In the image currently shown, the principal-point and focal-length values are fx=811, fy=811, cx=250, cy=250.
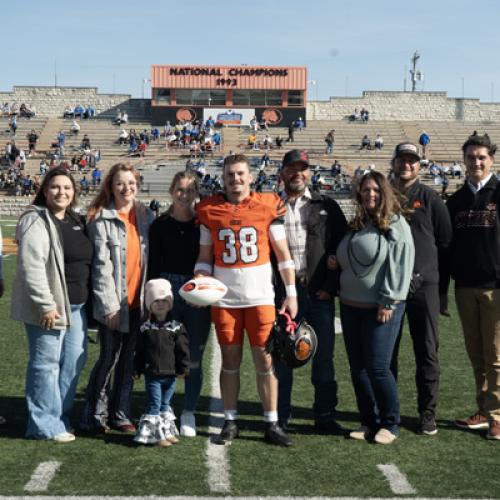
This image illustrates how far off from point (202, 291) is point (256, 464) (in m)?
1.01

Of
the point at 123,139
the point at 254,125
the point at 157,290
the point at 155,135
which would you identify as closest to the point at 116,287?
the point at 157,290

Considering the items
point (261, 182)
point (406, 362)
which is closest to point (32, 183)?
point (261, 182)

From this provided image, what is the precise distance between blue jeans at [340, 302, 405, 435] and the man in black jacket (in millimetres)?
584

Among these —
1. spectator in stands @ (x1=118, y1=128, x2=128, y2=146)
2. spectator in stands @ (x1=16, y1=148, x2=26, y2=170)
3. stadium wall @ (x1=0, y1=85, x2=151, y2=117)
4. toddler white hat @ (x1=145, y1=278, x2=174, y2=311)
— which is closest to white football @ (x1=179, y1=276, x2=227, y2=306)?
toddler white hat @ (x1=145, y1=278, x2=174, y2=311)

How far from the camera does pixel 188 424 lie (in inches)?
200

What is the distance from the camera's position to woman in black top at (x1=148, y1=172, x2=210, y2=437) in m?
5.00

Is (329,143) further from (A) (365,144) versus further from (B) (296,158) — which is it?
(B) (296,158)

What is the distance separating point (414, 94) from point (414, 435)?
169 ft

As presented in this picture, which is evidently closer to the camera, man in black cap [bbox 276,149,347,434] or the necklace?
the necklace

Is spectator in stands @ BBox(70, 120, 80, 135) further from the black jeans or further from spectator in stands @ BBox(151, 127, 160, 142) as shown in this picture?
the black jeans

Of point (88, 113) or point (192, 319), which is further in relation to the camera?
point (88, 113)

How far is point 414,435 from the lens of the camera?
511 centimetres

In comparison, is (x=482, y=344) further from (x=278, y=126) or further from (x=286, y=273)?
(x=278, y=126)

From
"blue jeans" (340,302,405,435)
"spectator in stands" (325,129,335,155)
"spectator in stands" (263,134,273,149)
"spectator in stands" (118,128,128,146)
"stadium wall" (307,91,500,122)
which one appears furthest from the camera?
"stadium wall" (307,91,500,122)
